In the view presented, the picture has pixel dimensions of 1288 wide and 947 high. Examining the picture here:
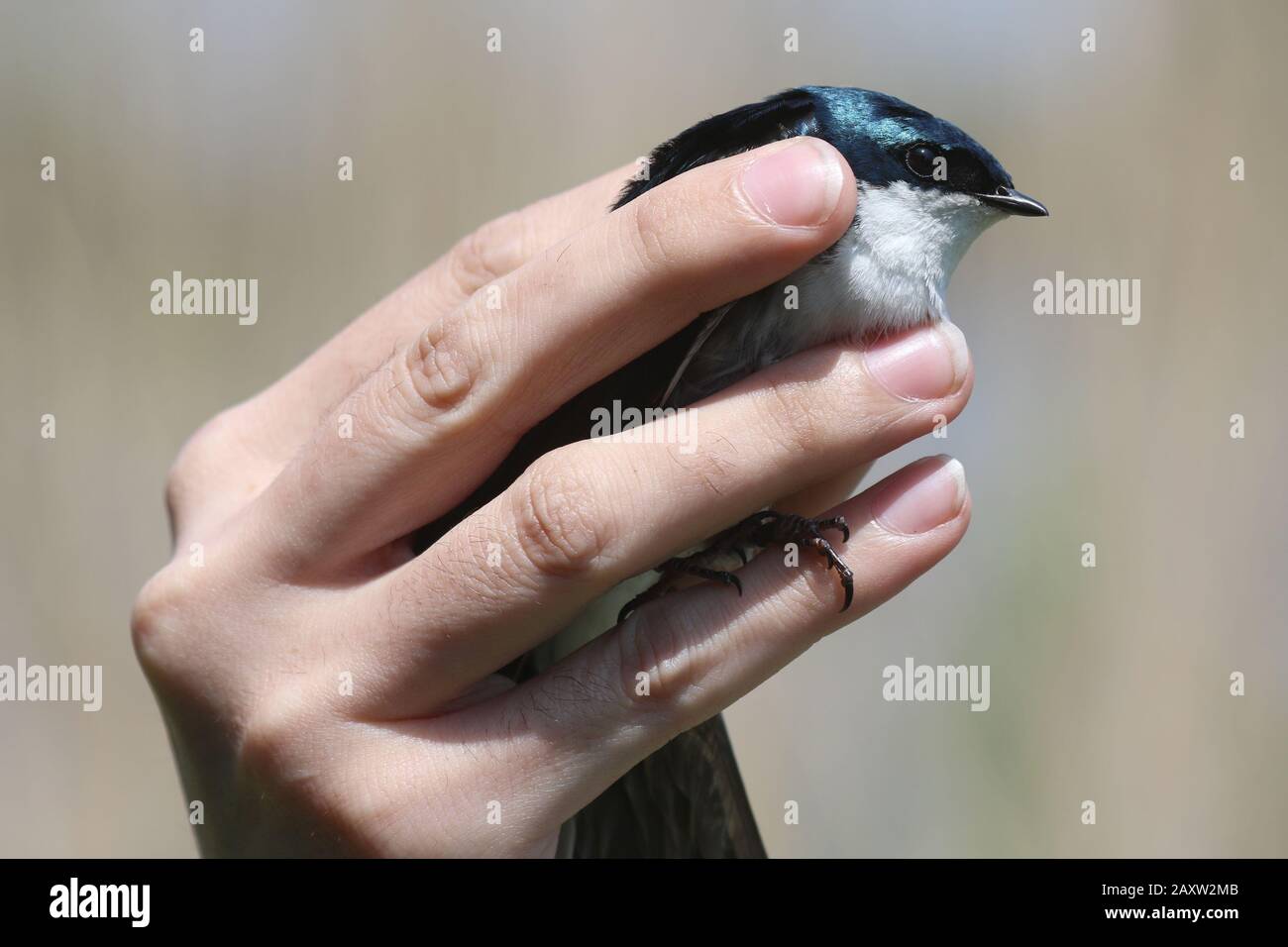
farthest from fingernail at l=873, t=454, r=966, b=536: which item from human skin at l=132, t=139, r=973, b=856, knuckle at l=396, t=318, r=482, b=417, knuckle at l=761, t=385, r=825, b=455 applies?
knuckle at l=396, t=318, r=482, b=417

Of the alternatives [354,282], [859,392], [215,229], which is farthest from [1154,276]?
[215,229]

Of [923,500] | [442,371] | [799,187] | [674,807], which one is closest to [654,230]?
[799,187]

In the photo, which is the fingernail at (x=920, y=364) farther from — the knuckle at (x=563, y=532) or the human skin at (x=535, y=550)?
the knuckle at (x=563, y=532)

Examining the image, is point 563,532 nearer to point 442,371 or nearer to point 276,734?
point 442,371

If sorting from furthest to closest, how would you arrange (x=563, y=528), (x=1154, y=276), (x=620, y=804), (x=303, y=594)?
(x=1154, y=276) < (x=620, y=804) < (x=303, y=594) < (x=563, y=528)

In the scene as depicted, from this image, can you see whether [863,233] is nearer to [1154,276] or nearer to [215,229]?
[1154,276]

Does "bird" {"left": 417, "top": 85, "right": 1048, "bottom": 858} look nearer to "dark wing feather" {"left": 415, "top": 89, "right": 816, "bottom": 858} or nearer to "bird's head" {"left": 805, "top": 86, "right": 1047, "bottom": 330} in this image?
"bird's head" {"left": 805, "top": 86, "right": 1047, "bottom": 330}

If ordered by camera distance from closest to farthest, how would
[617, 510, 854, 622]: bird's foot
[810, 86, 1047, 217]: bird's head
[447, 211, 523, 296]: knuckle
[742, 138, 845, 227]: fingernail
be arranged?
[742, 138, 845, 227]: fingernail < [617, 510, 854, 622]: bird's foot < [810, 86, 1047, 217]: bird's head < [447, 211, 523, 296]: knuckle
